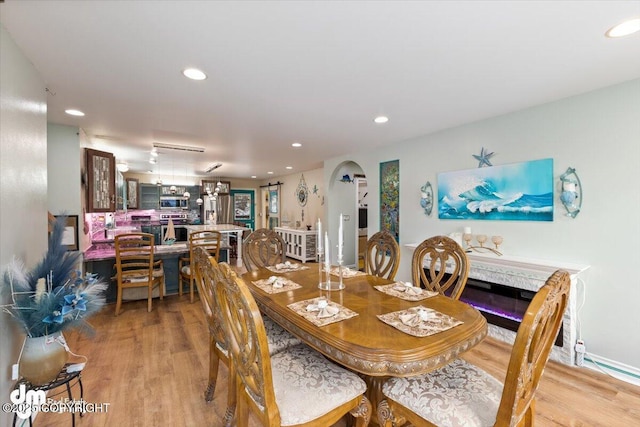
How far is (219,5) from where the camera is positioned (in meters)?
1.39

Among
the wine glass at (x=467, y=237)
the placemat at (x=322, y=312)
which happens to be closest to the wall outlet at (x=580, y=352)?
the wine glass at (x=467, y=237)

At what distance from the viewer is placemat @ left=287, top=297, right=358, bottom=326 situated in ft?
4.90

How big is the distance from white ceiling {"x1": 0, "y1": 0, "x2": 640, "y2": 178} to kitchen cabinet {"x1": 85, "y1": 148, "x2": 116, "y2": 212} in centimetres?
54

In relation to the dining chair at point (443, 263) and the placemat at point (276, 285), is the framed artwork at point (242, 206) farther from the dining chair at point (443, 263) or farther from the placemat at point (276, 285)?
the dining chair at point (443, 263)

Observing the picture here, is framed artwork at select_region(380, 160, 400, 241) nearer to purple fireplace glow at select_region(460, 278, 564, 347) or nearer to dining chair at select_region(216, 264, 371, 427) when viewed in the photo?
purple fireplace glow at select_region(460, 278, 564, 347)

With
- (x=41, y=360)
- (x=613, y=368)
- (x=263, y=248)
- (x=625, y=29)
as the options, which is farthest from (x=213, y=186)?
(x=613, y=368)

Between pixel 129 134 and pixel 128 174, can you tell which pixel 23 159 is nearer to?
pixel 129 134

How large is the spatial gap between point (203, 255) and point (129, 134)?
3296 mm

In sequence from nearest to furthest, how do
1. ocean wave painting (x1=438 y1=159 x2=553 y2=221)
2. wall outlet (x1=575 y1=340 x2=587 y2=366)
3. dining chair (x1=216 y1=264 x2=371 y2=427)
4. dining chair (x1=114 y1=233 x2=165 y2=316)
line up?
dining chair (x1=216 y1=264 x2=371 y2=427), wall outlet (x1=575 y1=340 x2=587 y2=366), ocean wave painting (x1=438 y1=159 x2=553 y2=221), dining chair (x1=114 y1=233 x2=165 y2=316)

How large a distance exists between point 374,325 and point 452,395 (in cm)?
44

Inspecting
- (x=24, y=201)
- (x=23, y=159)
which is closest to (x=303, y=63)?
(x=23, y=159)

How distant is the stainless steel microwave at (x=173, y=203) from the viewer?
8938 millimetres

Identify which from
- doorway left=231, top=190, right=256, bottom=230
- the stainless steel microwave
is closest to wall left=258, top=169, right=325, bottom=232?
doorway left=231, top=190, right=256, bottom=230

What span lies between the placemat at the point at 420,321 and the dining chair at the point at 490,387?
9.5 inches
